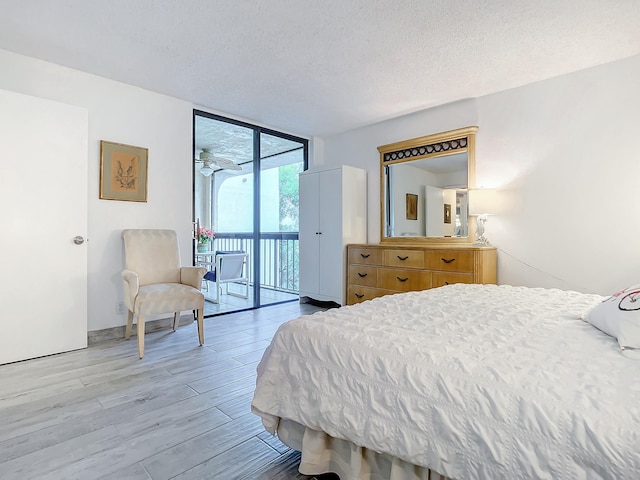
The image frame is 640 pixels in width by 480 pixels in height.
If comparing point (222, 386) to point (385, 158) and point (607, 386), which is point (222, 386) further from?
point (385, 158)

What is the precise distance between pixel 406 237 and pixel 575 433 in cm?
347

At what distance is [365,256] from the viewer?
4059 millimetres

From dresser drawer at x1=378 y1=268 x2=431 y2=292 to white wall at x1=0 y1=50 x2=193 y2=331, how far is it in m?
2.18

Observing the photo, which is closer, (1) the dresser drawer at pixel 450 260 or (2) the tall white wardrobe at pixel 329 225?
(1) the dresser drawer at pixel 450 260

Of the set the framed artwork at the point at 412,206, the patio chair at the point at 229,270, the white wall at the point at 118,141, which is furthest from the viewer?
the patio chair at the point at 229,270

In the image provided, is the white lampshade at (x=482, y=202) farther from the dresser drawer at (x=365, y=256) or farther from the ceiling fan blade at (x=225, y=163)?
the ceiling fan blade at (x=225, y=163)

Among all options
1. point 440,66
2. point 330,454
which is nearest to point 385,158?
point 440,66

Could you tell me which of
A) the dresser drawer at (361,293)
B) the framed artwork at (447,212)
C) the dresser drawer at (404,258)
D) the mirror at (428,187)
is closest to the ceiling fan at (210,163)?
the mirror at (428,187)

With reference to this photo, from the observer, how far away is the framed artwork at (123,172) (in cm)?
318

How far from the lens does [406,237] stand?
163 inches

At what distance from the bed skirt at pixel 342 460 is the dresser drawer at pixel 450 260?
7.79ft

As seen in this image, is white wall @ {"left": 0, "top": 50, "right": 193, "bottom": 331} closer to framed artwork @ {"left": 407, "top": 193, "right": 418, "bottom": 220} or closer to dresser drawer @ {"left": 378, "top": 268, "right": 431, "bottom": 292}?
dresser drawer @ {"left": 378, "top": 268, "right": 431, "bottom": 292}

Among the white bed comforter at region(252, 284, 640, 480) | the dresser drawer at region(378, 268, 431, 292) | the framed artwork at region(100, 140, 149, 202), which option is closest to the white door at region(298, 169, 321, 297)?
the dresser drawer at region(378, 268, 431, 292)

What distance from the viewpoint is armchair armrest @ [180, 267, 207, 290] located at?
10.3ft
